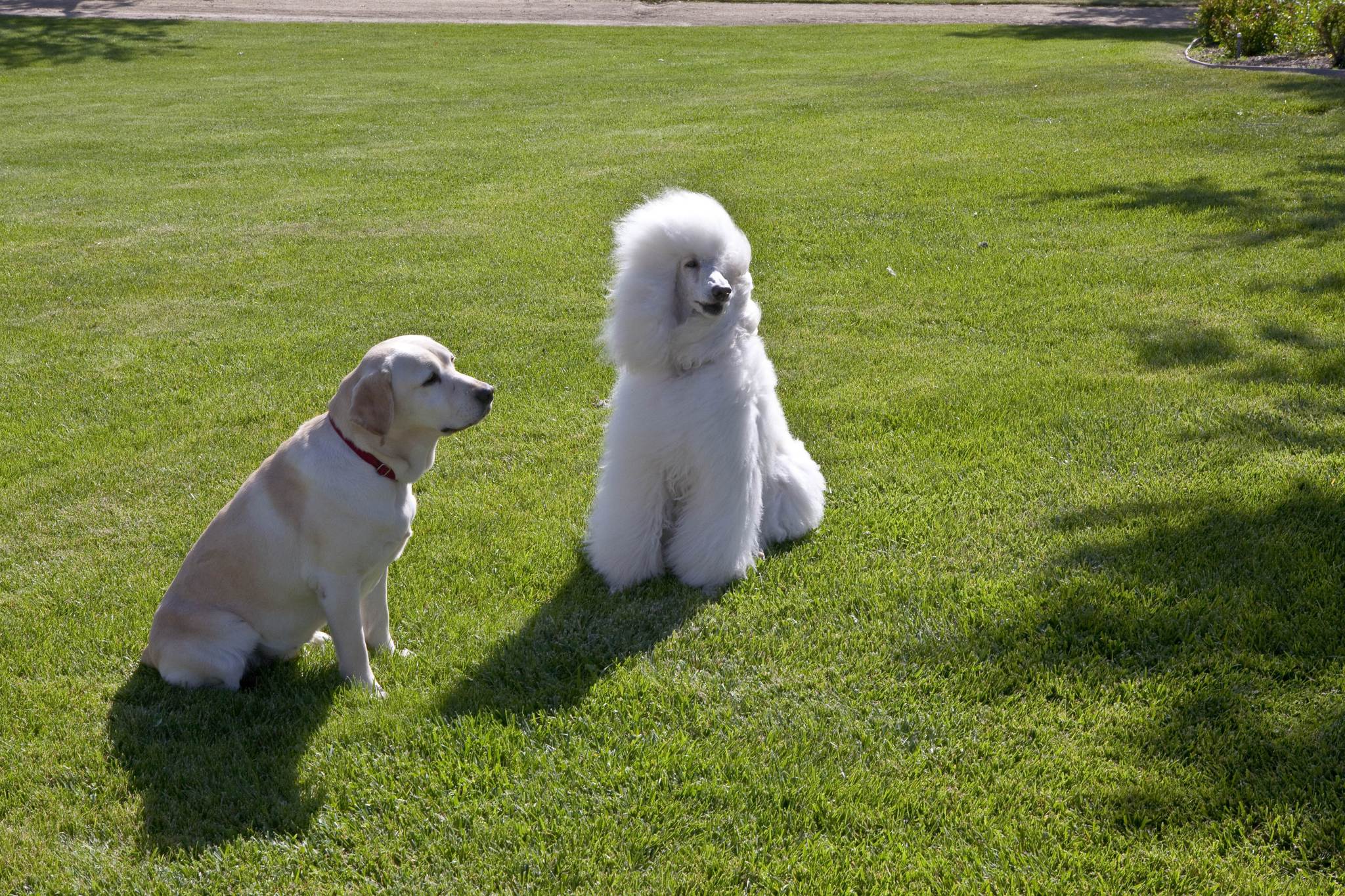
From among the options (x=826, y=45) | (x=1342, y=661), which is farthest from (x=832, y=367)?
(x=826, y=45)

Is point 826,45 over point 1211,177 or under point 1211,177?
over

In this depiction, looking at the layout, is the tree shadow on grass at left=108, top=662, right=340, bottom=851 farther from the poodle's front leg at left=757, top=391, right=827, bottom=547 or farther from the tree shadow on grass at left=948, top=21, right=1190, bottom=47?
the tree shadow on grass at left=948, top=21, right=1190, bottom=47

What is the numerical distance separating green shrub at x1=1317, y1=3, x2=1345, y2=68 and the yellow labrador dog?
17188 millimetres

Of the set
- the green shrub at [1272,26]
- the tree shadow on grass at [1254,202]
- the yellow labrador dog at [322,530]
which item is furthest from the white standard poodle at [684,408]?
the green shrub at [1272,26]

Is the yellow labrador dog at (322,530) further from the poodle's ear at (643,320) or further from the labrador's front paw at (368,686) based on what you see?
the poodle's ear at (643,320)

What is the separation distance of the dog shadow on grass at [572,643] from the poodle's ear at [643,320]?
0.97 metres

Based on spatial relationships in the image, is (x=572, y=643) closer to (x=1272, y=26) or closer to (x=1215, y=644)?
(x=1215, y=644)

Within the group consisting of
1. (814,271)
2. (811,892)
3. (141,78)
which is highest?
(141,78)

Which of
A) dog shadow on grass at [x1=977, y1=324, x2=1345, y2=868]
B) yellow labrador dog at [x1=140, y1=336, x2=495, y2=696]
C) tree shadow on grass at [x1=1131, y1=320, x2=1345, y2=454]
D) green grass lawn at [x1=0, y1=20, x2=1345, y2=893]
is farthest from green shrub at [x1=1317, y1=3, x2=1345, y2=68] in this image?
yellow labrador dog at [x1=140, y1=336, x2=495, y2=696]

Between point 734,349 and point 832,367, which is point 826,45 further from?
point 734,349

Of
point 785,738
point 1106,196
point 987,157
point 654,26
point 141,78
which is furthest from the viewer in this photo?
point 654,26

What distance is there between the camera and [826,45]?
77.5ft

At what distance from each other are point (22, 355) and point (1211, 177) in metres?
10.7

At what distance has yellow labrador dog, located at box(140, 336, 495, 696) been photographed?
139 inches
